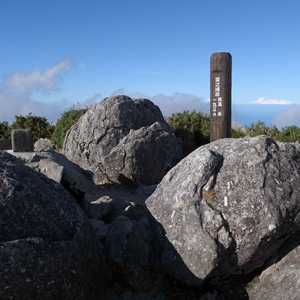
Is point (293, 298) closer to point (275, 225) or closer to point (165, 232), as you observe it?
point (275, 225)

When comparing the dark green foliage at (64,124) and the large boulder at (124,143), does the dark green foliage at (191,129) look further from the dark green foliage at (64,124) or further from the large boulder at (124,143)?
the dark green foliage at (64,124)

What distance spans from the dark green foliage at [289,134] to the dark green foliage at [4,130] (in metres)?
14.5

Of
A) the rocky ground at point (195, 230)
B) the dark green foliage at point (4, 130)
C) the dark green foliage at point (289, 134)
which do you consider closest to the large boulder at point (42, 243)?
the rocky ground at point (195, 230)

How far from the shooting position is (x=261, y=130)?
15.1 m

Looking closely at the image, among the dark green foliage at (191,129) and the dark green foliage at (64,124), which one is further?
the dark green foliage at (64,124)

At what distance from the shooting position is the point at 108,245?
473cm

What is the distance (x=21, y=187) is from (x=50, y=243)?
0.68m

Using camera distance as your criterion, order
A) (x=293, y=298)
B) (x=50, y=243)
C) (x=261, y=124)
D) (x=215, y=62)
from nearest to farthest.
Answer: (x=50, y=243), (x=293, y=298), (x=215, y=62), (x=261, y=124)

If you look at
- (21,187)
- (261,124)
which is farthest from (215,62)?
(21,187)

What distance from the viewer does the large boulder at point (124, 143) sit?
10070 millimetres

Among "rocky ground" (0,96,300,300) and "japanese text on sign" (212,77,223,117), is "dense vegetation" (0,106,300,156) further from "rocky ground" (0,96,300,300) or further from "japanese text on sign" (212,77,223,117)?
"rocky ground" (0,96,300,300)

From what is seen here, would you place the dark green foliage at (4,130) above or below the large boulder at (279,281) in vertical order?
above

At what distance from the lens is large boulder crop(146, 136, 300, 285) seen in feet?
14.5

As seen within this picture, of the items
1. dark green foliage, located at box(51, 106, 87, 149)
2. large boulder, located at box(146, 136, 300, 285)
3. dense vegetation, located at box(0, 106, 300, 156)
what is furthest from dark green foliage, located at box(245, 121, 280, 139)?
large boulder, located at box(146, 136, 300, 285)
